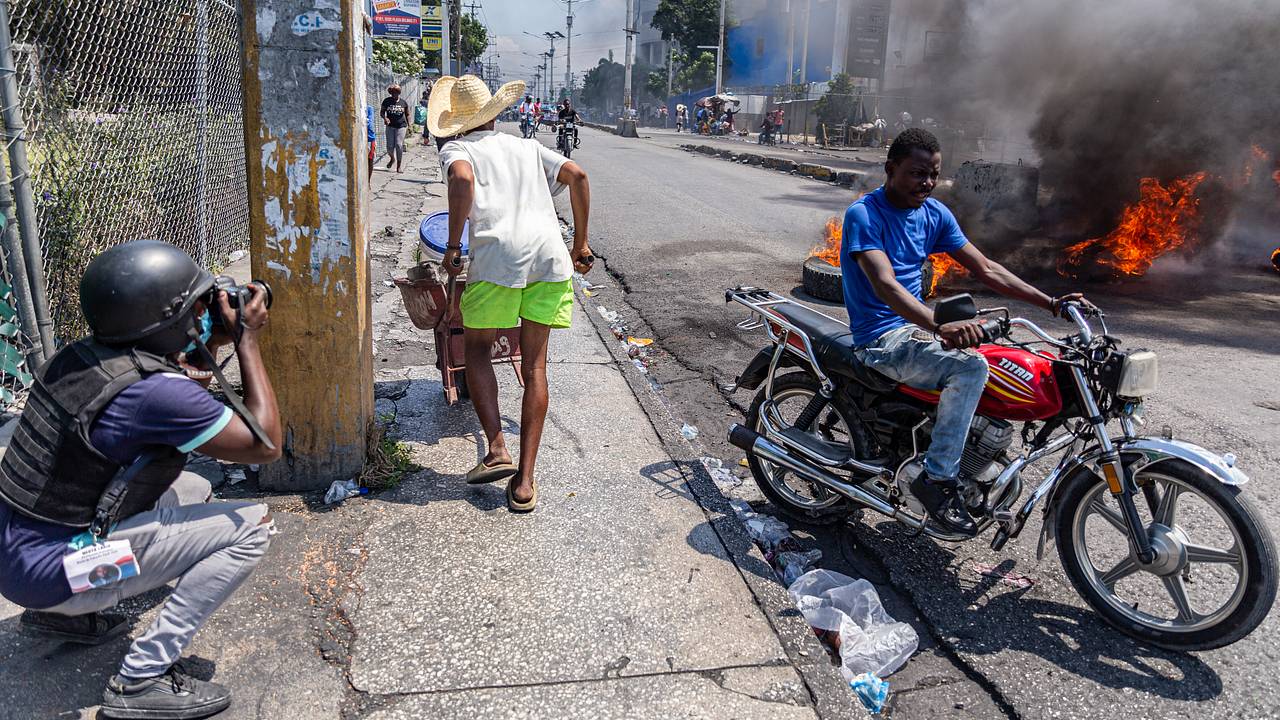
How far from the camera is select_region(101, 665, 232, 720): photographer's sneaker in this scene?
7.86 ft

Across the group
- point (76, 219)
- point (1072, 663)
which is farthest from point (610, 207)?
point (1072, 663)

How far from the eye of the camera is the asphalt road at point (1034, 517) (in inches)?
115

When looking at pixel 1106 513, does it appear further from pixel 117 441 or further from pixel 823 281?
pixel 823 281

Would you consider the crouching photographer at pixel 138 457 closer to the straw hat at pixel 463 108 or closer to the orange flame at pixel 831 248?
the straw hat at pixel 463 108

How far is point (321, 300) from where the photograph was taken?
11.8 ft

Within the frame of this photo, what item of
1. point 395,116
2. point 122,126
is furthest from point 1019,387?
point 395,116

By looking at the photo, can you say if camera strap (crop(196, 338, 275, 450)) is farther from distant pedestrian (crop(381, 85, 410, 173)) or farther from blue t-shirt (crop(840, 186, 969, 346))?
distant pedestrian (crop(381, 85, 410, 173))

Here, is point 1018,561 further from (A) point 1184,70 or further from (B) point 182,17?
(A) point 1184,70

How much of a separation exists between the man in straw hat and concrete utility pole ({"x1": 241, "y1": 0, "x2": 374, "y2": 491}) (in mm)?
433

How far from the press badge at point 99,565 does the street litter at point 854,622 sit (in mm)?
2286

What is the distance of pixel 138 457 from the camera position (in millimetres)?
2285

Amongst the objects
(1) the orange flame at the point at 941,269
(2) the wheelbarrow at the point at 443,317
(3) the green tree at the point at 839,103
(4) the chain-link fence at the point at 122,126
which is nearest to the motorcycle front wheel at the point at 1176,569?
(2) the wheelbarrow at the point at 443,317

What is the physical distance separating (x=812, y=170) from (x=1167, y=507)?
19.7 m

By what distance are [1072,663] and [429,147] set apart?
28.8 meters
